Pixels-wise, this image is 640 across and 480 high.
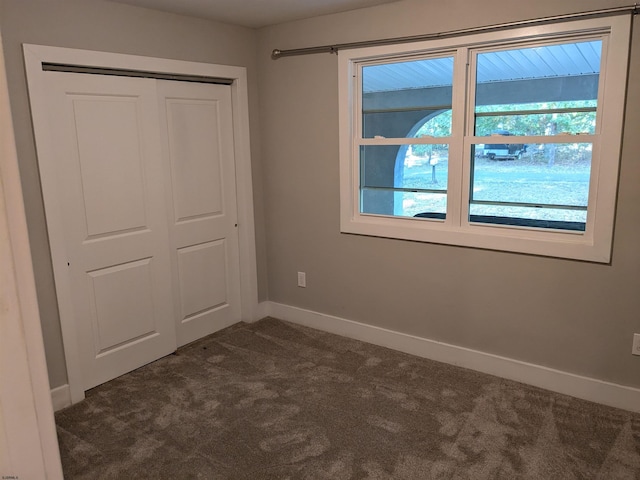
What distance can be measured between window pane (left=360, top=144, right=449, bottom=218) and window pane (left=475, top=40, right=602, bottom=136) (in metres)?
0.36

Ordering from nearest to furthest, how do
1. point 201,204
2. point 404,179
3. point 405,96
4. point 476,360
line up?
1. point 476,360
2. point 405,96
3. point 404,179
4. point 201,204

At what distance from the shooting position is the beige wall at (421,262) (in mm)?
2656

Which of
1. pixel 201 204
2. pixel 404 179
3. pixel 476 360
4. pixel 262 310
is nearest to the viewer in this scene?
pixel 476 360

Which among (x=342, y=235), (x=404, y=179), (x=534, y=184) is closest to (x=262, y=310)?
(x=342, y=235)

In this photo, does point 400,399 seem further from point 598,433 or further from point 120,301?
point 120,301

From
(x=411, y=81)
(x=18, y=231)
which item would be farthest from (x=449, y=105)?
(x=18, y=231)

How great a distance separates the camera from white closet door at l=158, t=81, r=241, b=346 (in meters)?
3.41

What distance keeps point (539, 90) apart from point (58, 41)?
266 centimetres

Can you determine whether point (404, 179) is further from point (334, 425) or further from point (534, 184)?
point (334, 425)

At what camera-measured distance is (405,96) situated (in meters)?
3.29

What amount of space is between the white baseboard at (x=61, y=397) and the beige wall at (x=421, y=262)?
5.78ft

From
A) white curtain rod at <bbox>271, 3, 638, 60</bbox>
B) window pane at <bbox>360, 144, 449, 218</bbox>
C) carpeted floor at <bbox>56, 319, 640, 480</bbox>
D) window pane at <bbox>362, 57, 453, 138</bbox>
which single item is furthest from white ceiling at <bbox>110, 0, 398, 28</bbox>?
carpeted floor at <bbox>56, 319, 640, 480</bbox>

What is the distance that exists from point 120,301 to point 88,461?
1068 millimetres

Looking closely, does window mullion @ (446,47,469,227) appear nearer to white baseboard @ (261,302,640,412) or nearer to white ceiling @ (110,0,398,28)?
white ceiling @ (110,0,398,28)
